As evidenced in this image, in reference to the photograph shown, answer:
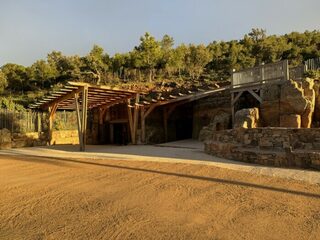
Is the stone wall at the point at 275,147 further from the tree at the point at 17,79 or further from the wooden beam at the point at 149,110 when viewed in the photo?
the tree at the point at 17,79

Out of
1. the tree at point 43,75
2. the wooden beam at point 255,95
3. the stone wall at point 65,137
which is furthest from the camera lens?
the tree at point 43,75

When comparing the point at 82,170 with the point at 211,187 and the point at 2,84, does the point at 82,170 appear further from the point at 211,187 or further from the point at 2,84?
the point at 2,84

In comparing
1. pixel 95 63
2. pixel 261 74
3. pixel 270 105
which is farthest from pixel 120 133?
pixel 95 63

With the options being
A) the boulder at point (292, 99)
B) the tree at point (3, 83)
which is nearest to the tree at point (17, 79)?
the tree at point (3, 83)

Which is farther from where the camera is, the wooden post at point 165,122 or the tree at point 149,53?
the tree at point 149,53

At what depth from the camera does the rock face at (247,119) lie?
39.0 ft

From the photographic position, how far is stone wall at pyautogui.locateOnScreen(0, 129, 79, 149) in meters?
16.6

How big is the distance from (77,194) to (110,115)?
15.4 meters

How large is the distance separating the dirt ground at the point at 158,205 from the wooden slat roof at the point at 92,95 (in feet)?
23.4

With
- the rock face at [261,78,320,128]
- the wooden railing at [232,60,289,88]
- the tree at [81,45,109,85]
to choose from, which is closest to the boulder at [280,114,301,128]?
the rock face at [261,78,320,128]

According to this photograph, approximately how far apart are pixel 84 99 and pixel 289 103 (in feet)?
30.0

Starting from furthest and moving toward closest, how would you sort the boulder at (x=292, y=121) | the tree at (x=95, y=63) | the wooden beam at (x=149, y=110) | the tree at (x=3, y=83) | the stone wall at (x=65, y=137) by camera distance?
the tree at (x=95, y=63) < the tree at (x=3, y=83) < the stone wall at (x=65, y=137) < the wooden beam at (x=149, y=110) < the boulder at (x=292, y=121)

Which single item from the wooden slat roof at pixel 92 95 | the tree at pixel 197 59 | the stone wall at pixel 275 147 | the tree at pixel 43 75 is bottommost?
the stone wall at pixel 275 147

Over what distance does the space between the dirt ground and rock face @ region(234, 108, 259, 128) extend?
502 centimetres
